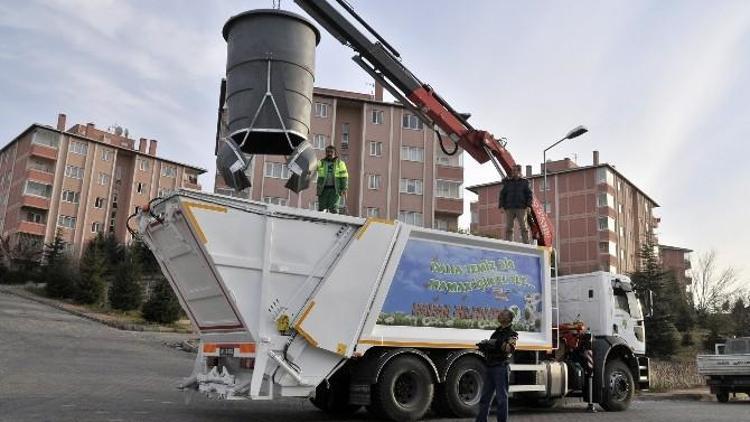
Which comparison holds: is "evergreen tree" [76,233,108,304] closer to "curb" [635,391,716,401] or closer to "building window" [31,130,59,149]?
"building window" [31,130,59,149]

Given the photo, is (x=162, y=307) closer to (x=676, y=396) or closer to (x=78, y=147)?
(x=676, y=396)

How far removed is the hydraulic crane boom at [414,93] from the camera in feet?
41.2

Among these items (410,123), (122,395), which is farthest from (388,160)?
(122,395)

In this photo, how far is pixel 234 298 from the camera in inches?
320

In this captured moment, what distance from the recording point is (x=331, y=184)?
10625 mm

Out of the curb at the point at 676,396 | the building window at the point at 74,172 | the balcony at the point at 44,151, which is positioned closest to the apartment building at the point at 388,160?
the building window at the point at 74,172

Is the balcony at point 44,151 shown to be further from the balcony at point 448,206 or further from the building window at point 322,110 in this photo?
the balcony at point 448,206

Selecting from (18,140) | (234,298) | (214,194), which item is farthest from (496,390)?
(18,140)

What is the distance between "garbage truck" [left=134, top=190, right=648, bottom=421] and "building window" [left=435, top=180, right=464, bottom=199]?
40363mm

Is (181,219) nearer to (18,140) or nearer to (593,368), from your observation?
(593,368)

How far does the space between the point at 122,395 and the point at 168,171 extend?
66.9 metres

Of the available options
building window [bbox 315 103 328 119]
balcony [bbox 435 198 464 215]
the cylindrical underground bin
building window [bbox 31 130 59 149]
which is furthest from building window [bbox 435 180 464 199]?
the cylindrical underground bin

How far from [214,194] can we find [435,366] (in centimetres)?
409

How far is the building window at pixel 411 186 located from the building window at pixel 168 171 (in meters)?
34.9
